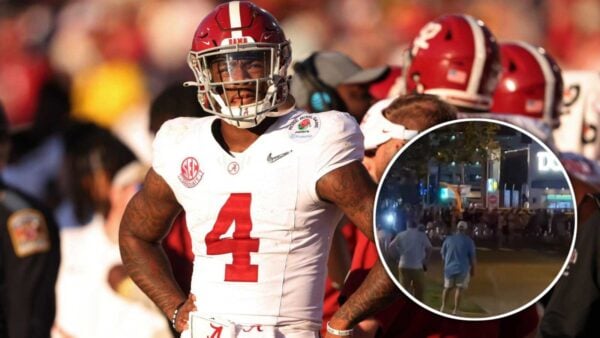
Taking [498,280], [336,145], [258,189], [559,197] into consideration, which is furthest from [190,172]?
[559,197]

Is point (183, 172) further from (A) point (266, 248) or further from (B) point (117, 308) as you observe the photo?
(B) point (117, 308)

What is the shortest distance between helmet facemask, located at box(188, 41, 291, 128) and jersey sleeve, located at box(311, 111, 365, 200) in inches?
Result: 7.7

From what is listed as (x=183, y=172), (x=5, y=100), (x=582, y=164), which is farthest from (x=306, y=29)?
(x=183, y=172)

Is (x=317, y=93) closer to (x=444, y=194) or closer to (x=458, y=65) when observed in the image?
(x=458, y=65)

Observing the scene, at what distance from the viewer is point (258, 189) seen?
4074mm

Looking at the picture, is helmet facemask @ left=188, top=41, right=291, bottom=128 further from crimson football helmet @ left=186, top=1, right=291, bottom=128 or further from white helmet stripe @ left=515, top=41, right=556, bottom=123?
white helmet stripe @ left=515, top=41, right=556, bottom=123

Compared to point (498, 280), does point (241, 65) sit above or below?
above

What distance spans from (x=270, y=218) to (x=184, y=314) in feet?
1.43

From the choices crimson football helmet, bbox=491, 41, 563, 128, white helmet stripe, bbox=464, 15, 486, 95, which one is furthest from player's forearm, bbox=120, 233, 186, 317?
crimson football helmet, bbox=491, 41, 563, 128

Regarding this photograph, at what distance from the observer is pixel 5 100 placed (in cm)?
998

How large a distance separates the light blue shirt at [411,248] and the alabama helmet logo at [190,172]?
610 millimetres

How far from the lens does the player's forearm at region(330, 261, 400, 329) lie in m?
4.01

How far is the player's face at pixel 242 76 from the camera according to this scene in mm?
4156

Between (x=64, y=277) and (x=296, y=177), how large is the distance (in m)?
4.69
